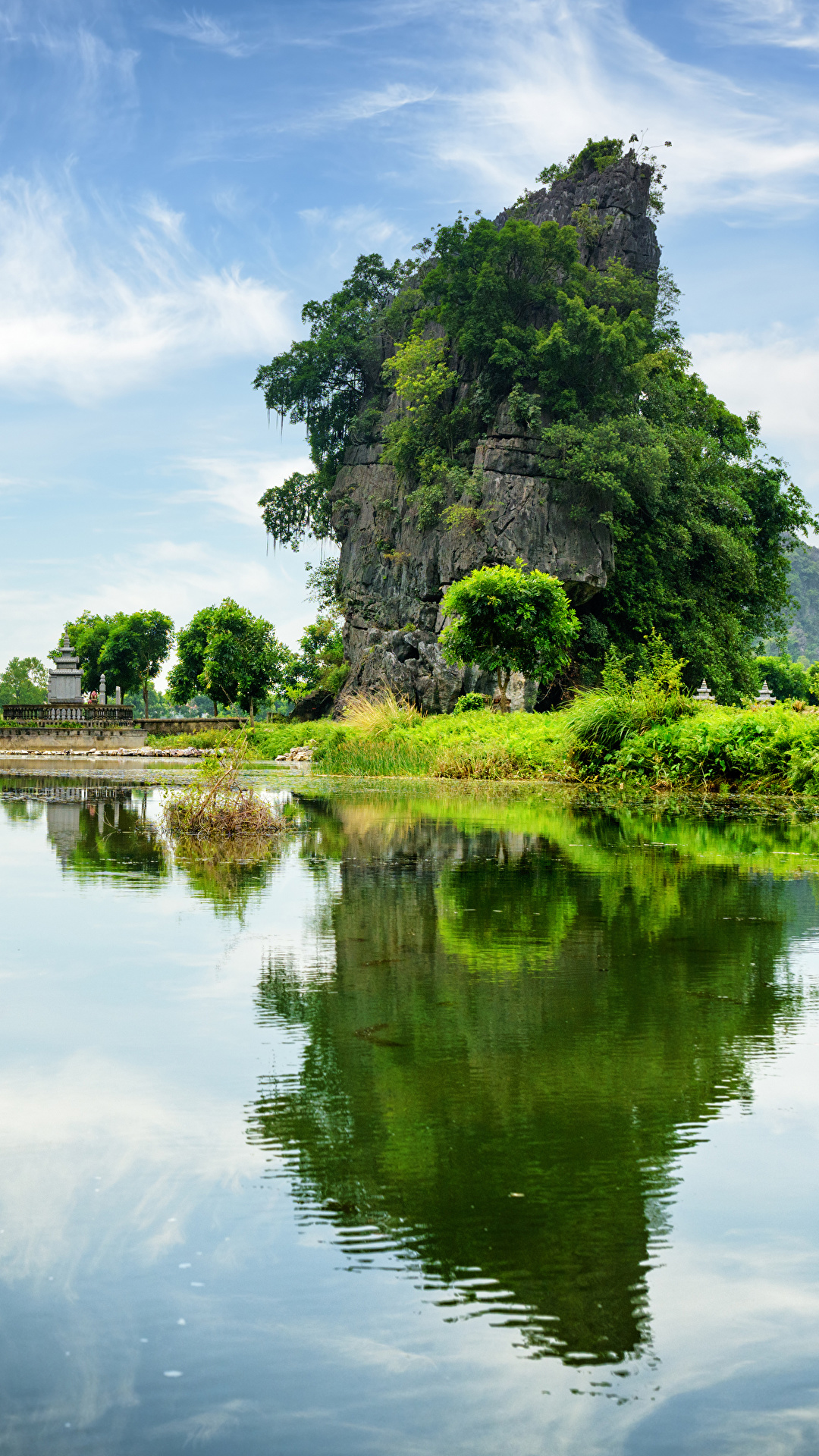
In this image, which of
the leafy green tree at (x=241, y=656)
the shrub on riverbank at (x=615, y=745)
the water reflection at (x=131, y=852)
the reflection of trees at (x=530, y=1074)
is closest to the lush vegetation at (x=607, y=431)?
the shrub on riverbank at (x=615, y=745)

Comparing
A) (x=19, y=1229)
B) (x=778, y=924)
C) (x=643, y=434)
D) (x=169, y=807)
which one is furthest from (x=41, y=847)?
(x=643, y=434)

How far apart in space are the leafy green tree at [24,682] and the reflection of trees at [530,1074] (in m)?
91.1

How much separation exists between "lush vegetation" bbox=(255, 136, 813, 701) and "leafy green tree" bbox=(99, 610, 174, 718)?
30.5 metres

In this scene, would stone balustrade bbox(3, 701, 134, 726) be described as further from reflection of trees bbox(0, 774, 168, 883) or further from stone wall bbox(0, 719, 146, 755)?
reflection of trees bbox(0, 774, 168, 883)

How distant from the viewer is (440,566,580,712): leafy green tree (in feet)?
87.3

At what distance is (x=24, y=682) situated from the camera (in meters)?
96.4

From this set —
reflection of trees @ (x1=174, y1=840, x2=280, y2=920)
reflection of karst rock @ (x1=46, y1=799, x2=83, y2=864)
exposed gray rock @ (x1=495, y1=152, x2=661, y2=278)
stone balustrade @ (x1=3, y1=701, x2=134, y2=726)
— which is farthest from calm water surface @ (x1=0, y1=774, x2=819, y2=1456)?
exposed gray rock @ (x1=495, y1=152, x2=661, y2=278)

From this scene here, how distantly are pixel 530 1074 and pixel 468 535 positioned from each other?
112 ft

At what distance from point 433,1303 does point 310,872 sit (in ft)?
20.5

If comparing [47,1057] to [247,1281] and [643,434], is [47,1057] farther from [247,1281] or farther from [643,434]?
[643,434]

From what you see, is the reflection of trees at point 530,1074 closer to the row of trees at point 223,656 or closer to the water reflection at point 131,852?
the water reflection at point 131,852

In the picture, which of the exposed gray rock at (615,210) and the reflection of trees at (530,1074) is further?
the exposed gray rock at (615,210)

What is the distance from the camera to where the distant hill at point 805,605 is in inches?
4926

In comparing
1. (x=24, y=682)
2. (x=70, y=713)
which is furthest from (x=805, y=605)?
(x=70, y=713)
